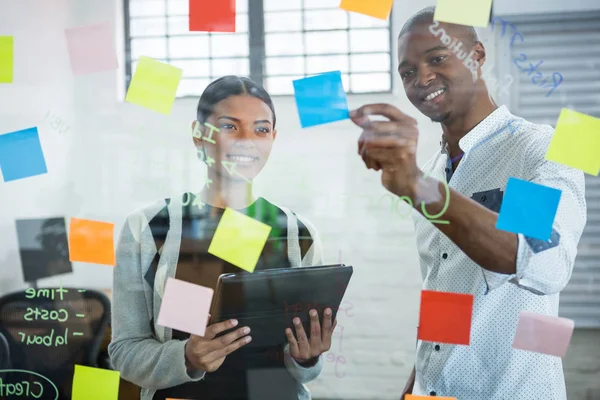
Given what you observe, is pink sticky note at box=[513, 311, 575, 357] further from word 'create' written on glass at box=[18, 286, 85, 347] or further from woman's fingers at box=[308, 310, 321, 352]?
word 'create' written on glass at box=[18, 286, 85, 347]

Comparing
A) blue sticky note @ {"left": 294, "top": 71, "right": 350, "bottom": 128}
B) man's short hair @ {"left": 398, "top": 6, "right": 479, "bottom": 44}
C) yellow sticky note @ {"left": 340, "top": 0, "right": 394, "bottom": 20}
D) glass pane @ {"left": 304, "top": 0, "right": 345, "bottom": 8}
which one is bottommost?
blue sticky note @ {"left": 294, "top": 71, "right": 350, "bottom": 128}

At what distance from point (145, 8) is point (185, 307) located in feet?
2.18

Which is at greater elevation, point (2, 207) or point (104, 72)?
point (104, 72)

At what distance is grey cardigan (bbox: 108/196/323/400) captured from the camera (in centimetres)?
130

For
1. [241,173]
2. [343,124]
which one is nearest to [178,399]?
[241,173]

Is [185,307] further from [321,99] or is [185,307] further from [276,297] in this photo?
[321,99]

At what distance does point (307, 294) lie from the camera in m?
1.24

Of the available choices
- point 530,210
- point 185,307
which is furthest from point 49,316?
point 530,210

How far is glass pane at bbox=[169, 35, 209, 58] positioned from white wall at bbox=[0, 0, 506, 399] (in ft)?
0.37

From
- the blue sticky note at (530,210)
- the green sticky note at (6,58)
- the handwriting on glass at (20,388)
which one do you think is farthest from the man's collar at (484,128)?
the handwriting on glass at (20,388)

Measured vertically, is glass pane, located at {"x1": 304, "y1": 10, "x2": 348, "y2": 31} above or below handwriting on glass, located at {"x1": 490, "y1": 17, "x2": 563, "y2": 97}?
above

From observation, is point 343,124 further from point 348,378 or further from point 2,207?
point 2,207

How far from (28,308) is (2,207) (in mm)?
240

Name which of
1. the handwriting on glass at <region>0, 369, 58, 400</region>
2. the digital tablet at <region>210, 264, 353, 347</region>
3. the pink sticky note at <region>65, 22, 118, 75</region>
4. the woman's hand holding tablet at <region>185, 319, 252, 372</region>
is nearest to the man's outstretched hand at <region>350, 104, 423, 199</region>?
the digital tablet at <region>210, 264, 353, 347</region>
